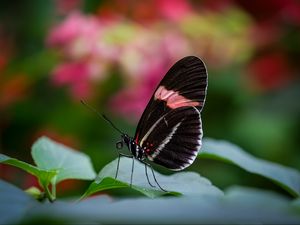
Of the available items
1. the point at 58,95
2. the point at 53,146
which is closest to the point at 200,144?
the point at 53,146

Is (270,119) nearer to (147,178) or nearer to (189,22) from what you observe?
(189,22)

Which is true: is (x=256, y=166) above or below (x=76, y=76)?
below

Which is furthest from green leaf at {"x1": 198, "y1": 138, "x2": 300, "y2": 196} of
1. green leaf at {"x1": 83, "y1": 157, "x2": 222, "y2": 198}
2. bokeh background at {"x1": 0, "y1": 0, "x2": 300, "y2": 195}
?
bokeh background at {"x1": 0, "y1": 0, "x2": 300, "y2": 195}

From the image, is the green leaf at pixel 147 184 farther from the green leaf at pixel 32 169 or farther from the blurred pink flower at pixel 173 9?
the blurred pink flower at pixel 173 9

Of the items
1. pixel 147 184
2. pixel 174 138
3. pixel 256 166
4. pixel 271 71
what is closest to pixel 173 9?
pixel 271 71

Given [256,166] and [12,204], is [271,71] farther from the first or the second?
[12,204]

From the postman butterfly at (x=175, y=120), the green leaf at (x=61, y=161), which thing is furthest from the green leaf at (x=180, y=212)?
the postman butterfly at (x=175, y=120)
